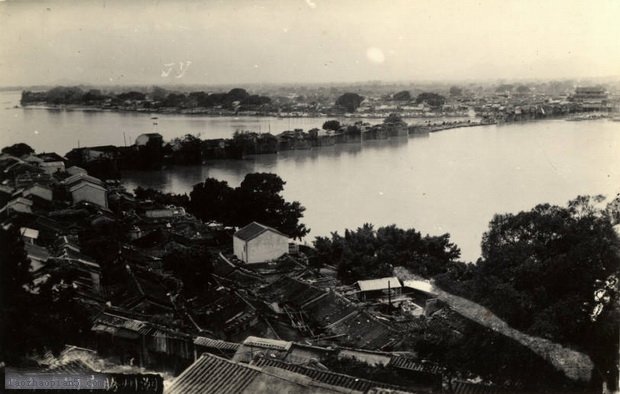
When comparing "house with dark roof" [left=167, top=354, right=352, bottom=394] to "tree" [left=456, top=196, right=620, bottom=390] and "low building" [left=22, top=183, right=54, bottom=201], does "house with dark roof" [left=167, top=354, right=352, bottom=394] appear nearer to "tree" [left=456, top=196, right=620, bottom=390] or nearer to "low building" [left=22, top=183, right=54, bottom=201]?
"tree" [left=456, top=196, right=620, bottom=390]

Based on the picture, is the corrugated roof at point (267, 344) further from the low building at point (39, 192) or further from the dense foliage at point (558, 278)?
the low building at point (39, 192)

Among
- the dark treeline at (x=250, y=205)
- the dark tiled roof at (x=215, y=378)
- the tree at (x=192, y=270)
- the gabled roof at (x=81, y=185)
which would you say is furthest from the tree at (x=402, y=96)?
the dark tiled roof at (x=215, y=378)

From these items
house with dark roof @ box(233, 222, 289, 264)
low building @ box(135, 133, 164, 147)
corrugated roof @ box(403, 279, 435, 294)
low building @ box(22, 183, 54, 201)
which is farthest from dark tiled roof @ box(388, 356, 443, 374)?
low building @ box(135, 133, 164, 147)

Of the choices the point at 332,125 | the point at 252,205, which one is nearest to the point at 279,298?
the point at 252,205

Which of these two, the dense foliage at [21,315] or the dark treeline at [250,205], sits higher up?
the dense foliage at [21,315]

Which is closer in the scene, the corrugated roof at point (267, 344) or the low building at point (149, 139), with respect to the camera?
the corrugated roof at point (267, 344)

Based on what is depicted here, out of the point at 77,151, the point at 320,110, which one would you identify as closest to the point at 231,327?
the point at 77,151
